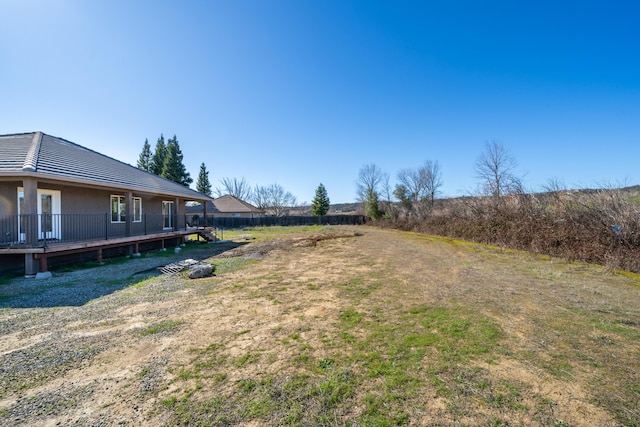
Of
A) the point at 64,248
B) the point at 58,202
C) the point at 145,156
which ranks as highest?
the point at 145,156

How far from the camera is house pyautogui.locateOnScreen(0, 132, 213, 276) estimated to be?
7.31m

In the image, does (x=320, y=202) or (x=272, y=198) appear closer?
(x=320, y=202)

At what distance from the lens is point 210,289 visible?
6.16 m

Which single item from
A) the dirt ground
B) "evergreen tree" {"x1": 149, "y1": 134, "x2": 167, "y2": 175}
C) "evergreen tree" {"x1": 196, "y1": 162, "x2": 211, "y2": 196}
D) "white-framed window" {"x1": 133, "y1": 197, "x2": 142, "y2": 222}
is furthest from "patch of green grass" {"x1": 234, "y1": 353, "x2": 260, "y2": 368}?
"evergreen tree" {"x1": 196, "y1": 162, "x2": 211, "y2": 196}

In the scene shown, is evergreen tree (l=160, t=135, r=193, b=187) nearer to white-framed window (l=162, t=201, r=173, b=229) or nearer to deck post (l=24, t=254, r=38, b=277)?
white-framed window (l=162, t=201, r=173, b=229)

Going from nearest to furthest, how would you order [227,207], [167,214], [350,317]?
[350,317]
[167,214]
[227,207]

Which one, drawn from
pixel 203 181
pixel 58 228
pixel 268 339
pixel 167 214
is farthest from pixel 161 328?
pixel 203 181

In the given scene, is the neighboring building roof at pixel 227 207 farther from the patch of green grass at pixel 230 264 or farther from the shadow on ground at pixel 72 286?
the shadow on ground at pixel 72 286

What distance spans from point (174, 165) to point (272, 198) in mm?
22783

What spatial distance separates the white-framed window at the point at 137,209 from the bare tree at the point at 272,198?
Result: 4098 cm

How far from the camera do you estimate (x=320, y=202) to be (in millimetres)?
40250

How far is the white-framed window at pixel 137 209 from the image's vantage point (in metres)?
12.9

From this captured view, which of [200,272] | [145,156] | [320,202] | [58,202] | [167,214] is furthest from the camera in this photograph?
A: [145,156]

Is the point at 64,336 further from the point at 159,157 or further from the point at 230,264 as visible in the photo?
the point at 159,157
